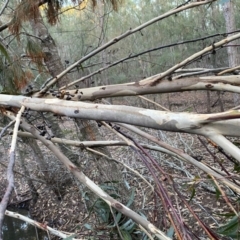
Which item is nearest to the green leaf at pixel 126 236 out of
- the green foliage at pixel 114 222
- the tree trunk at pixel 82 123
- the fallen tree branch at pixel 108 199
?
the green foliage at pixel 114 222

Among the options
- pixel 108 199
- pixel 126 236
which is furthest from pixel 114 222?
pixel 108 199

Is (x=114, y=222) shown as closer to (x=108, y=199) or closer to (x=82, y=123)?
(x=108, y=199)

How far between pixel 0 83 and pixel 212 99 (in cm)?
1180

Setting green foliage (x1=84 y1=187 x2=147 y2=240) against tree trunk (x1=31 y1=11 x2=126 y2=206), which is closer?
green foliage (x1=84 y1=187 x2=147 y2=240)

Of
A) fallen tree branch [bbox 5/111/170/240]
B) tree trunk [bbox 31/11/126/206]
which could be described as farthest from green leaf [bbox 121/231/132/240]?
tree trunk [bbox 31/11/126/206]

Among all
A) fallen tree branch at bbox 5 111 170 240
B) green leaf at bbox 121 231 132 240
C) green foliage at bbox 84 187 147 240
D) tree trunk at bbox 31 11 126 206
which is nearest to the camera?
fallen tree branch at bbox 5 111 170 240

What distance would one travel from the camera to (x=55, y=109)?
121 cm

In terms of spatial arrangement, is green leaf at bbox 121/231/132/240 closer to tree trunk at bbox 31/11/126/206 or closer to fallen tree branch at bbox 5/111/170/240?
fallen tree branch at bbox 5/111/170/240

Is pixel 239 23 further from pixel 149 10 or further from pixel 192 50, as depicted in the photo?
pixel 149 10

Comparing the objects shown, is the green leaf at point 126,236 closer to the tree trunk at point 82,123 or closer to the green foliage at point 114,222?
the green foliage at point 114,222

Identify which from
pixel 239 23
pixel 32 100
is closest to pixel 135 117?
pixel 32 100

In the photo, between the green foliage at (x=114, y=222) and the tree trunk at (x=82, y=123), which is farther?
the tree trunk at (x=82, y=123)

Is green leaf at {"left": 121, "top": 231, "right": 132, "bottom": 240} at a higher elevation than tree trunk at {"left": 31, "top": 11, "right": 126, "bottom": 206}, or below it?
below

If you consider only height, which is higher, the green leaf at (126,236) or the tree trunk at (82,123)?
the tree trunk at (82,123)
